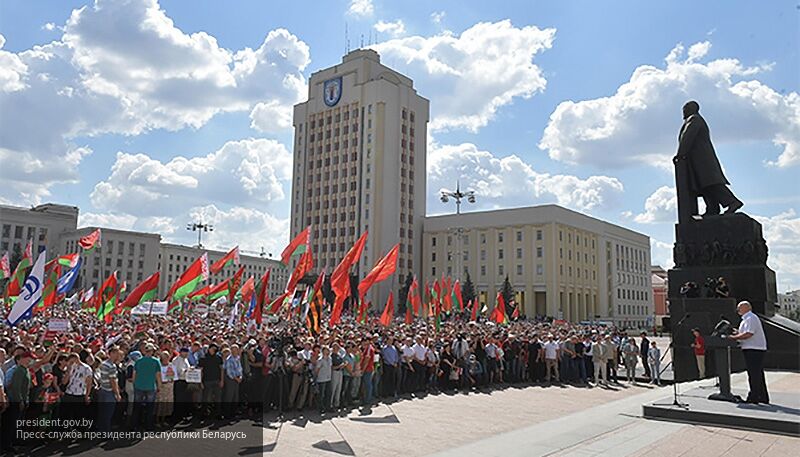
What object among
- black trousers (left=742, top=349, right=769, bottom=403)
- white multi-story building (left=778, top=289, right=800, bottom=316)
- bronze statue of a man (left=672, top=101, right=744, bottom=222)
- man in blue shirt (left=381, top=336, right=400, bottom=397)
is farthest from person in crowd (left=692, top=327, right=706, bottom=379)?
white multi-story building (left=778, top=289, right=800, bottom=316)

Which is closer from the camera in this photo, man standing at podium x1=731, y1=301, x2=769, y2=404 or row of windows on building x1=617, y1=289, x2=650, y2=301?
man standing at podium x1=731, y1=301, x2=769, y2=404

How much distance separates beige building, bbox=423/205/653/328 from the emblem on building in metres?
25.1

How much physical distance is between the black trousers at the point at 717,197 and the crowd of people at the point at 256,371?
534cm

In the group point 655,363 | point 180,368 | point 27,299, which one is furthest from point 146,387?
point 655,363

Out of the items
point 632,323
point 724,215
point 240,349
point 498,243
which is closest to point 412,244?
point 498,243

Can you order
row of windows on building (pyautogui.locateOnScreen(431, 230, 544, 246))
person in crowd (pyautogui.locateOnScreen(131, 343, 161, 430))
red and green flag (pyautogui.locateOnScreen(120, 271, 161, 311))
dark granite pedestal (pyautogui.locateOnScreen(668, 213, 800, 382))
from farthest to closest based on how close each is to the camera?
row of windows on building (pyautogui.locateOnScreen(431, 230, 544, 246)) → red and green flag (pyautogui.locateOnScreen(120, 271, 161, 311)) → dark granite pedestal (pyautogui.locateOnScreen(668, 213, 800, 382)) → person in crowd (pyautogui.locateOnScreen(131, 343, 161, 430))

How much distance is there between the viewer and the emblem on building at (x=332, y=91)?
313ft

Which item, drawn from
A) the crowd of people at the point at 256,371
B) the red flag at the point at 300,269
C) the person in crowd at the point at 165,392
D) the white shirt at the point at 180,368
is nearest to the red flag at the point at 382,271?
the red flag at the point at 300,269

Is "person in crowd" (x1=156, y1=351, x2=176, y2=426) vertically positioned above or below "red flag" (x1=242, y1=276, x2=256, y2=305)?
below

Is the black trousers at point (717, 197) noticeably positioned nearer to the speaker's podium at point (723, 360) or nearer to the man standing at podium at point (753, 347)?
the speaker's podium at point (723, 360)

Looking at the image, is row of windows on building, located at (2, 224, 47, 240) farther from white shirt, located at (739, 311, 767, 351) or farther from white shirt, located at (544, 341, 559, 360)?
white shirt, located at (739, 311, 767, 351)

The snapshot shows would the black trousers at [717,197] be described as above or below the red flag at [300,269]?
above

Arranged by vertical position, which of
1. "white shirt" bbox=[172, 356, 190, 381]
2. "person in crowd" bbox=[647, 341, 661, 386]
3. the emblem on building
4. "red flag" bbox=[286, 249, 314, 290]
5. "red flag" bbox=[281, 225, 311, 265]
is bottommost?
"person in crowd" bbox=[647, 341, 661, 386]

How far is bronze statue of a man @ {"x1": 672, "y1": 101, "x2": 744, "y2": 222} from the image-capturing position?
65.3 ft
